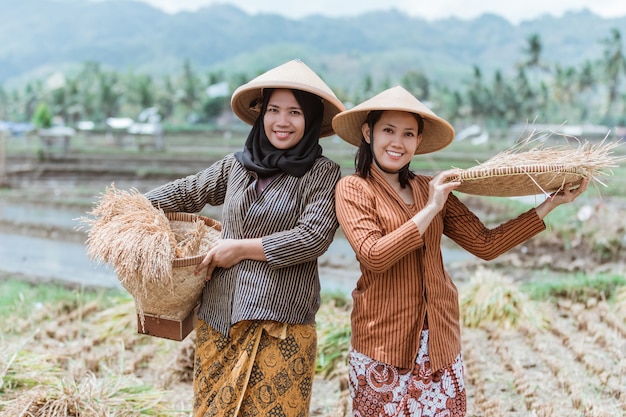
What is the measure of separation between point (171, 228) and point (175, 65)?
4419 inches

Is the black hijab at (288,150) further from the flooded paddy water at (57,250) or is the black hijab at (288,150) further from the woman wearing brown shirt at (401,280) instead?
→ the flooded paddy water at (57,250)

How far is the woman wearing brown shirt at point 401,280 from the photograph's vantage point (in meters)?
1.77

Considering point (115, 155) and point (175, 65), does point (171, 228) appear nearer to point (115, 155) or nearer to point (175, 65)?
point (115, 155)

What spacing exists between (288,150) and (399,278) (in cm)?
50

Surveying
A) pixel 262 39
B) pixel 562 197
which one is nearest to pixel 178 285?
pixel 562 197

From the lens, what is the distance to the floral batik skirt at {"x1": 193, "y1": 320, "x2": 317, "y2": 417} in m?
1.88

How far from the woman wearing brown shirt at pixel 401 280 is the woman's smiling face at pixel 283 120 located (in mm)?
122

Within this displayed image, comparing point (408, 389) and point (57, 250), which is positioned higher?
point (408, 389)

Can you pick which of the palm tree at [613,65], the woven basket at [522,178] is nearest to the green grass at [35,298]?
the woven basket at [522,178]

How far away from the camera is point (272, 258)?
1.82m

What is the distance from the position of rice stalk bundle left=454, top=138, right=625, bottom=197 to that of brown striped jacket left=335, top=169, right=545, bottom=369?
0.48 feet

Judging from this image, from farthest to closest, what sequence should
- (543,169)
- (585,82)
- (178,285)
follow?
(585,82) < (178,285) < (543,169)

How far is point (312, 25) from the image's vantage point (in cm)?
15588

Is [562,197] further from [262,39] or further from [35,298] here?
[262,39]
